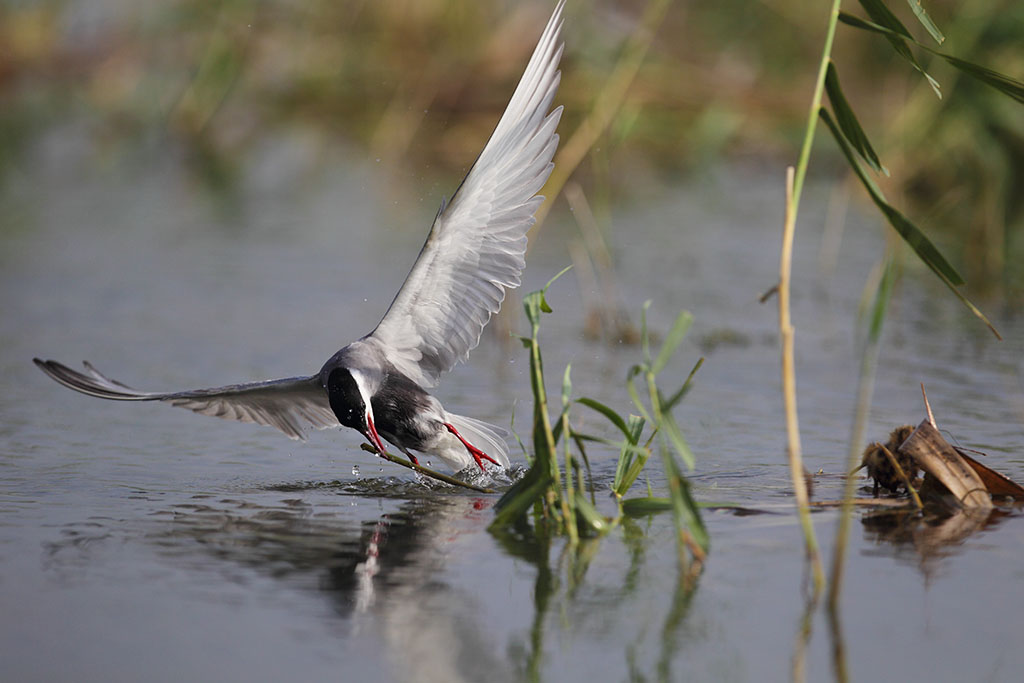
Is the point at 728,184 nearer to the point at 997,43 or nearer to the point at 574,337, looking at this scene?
the point at 997,43

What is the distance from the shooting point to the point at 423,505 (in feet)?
15.4

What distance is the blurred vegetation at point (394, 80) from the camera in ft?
47.2

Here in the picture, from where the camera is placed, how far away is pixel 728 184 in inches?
550

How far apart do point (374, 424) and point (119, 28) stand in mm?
12608

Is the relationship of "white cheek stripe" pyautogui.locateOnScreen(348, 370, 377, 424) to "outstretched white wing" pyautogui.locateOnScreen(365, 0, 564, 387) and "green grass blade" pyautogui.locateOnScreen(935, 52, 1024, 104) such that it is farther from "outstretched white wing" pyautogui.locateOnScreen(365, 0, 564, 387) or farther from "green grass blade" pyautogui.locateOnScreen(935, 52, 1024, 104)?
"green grass blade" pyautogui.locateOnScreen(935, 52, 1024, 104)

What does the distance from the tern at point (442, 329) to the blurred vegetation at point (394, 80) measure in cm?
733

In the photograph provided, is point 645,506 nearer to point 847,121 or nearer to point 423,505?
point 423,505

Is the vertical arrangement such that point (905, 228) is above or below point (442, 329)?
above

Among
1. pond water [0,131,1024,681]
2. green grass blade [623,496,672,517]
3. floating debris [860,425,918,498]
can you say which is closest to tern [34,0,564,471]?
pond water [0,131,1024,681]

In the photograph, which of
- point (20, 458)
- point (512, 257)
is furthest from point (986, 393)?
point (20, 458)

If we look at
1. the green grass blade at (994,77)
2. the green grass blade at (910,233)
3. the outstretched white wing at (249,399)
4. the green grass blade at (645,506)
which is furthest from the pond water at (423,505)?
the green grass blade at (994,77)

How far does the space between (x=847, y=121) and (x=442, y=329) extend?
6.09ft

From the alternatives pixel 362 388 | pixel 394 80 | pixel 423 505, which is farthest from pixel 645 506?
pixel 394 80

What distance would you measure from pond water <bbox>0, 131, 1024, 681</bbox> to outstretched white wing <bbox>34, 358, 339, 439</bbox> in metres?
0.17
